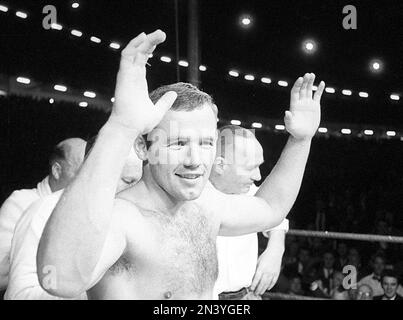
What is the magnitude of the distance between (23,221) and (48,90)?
0.65 metres

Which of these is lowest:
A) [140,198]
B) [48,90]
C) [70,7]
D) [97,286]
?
[97,286]

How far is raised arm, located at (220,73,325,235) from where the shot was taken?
899 mm

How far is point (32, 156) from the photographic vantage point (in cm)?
138

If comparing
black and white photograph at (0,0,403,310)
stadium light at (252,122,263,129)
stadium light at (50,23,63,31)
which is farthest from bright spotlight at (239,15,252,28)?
stadium light at (50,23,63,31)

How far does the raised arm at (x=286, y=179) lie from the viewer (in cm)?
90

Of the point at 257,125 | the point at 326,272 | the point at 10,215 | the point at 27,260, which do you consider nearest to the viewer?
the point at 27,260

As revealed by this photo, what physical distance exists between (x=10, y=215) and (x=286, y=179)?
0.47 meters

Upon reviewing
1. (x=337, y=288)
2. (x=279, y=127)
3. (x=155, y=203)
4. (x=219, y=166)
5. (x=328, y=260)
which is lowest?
(x=337, y=288)

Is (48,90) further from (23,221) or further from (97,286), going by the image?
(97,286)

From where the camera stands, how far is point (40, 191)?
1.11 metres

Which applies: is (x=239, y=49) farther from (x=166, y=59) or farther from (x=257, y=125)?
(x=166, y=59)

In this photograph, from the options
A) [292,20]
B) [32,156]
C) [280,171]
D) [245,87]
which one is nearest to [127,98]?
[280,171]

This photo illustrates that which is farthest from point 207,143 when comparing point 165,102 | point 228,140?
point 228,140

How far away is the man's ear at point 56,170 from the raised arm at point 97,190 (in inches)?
16.8
